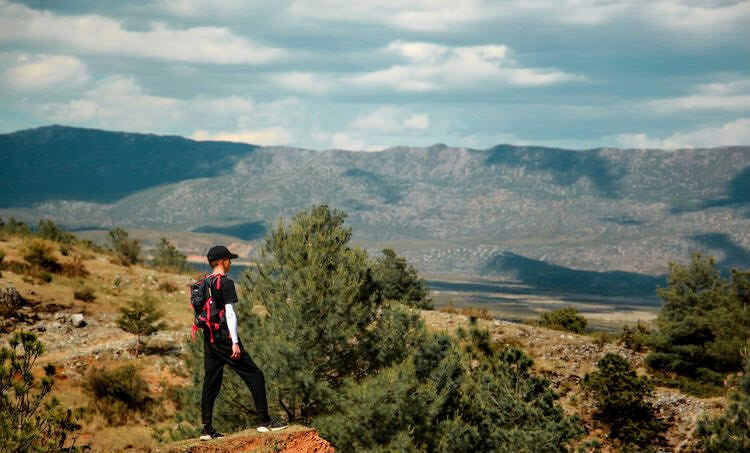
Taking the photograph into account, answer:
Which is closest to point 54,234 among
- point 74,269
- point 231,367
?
point 74,269

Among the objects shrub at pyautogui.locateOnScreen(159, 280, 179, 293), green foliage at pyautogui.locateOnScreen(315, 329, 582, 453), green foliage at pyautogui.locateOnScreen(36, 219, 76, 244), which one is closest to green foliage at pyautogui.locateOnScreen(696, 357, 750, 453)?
green foliage at pyautogui.locateOnScreen(315, 329, 582, 453)

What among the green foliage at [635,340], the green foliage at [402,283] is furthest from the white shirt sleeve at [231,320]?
the green foliage at [402,283]

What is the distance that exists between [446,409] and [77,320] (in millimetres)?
20941

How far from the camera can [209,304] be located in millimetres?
12250

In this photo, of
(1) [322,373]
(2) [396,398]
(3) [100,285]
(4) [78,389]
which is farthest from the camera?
(3) [100,285]

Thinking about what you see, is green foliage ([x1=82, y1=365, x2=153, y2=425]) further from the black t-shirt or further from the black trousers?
the black t-shirt

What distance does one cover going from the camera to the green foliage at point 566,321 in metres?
55.8

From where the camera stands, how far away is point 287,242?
2178 cm

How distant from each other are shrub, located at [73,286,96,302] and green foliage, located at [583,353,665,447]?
26.2 metres

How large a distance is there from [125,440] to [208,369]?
495 inches

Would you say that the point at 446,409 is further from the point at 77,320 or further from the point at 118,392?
the point at 77,320

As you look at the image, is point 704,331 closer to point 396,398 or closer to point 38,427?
point 396,398

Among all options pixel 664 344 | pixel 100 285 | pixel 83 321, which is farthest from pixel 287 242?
pixel 664 344

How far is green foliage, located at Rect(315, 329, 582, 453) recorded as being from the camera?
19.6 meters
